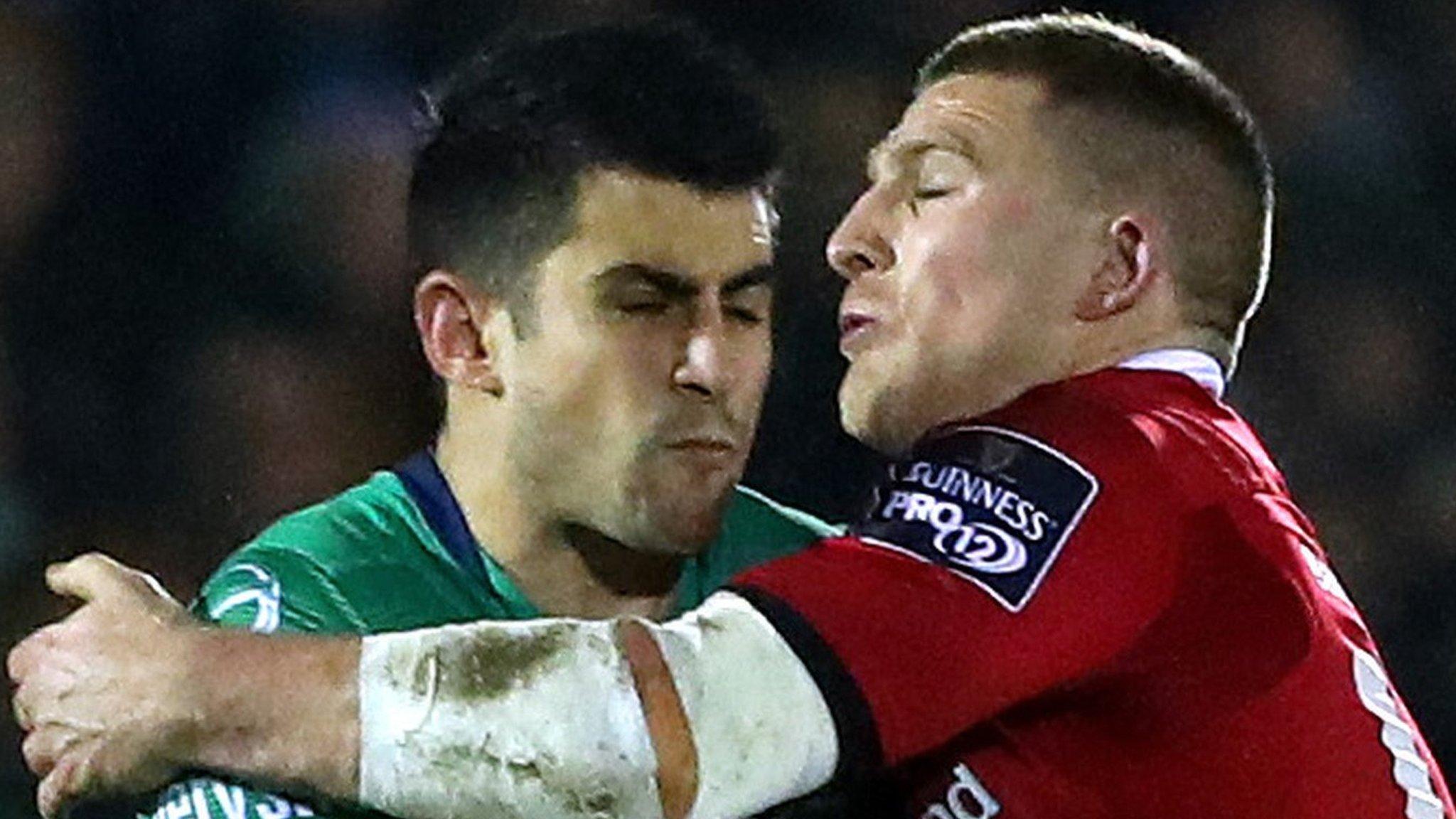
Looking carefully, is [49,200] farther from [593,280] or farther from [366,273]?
[593,280]

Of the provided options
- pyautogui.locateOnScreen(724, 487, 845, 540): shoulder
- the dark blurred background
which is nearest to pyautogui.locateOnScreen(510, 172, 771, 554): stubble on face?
pyautogui.locateOnScreen(724, 487, 845, 540): shoulder

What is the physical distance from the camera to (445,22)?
6.56ft

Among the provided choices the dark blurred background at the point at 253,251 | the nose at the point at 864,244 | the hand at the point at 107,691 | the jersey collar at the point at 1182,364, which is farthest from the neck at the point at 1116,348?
the dark blurred background at the point at 253,251

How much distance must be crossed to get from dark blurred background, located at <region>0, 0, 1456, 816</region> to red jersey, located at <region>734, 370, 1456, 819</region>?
86 cm

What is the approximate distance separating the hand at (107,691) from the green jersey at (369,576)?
59 millimetres

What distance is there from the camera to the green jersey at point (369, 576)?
1.12m

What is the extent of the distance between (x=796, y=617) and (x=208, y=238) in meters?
1.08

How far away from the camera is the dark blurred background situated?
6.12 ft

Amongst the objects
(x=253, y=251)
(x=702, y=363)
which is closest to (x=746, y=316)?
(x=702, y=363)

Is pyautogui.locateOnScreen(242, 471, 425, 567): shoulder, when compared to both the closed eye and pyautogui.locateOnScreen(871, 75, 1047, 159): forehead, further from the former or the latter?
pyautogui.locateOnScreen(871, 75, 1047, 159): forehead

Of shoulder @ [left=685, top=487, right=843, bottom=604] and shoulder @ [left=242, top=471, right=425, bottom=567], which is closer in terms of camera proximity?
shoulder @ [left=242, top=471, right=425, bottom=567]

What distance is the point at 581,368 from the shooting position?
1.26 metres

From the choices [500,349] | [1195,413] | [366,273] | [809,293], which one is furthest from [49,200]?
[1195,413]

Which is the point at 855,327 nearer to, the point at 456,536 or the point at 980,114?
the point at 980,114
